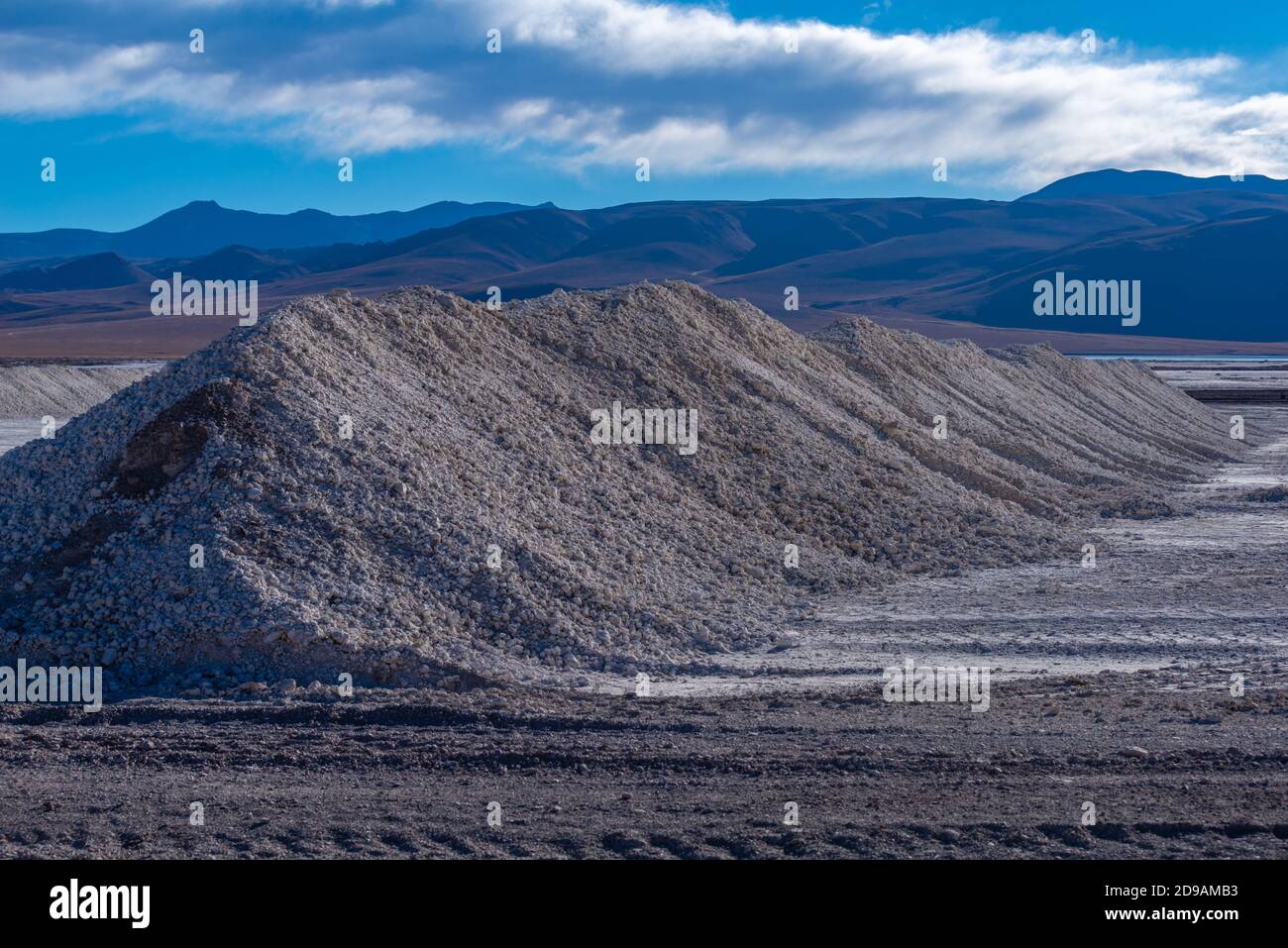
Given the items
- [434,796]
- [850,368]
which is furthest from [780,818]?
[850,368]

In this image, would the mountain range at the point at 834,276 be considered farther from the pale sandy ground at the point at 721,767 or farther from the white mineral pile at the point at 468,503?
the pale sandy ground at the point at 721,767

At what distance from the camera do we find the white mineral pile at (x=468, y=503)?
9.27 m

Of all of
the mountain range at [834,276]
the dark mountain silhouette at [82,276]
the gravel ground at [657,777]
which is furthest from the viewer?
the dark mountain silhouette at [82,276]

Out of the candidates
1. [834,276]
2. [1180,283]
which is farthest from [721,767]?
[834,276]

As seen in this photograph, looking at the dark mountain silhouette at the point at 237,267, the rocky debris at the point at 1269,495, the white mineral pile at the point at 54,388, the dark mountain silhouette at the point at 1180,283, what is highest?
the dark mountain silhouette at the point at 237,267

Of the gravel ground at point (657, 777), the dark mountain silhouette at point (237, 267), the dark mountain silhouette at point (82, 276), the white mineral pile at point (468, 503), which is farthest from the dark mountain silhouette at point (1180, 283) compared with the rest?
the gravel ground at point (657, 777)

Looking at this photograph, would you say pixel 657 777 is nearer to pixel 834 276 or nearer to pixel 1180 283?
pixel 1180 283

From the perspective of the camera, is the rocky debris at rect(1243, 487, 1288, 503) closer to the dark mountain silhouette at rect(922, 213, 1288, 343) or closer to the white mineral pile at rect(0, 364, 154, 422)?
the white mineral pile at rect(0, 364, 154, 422)

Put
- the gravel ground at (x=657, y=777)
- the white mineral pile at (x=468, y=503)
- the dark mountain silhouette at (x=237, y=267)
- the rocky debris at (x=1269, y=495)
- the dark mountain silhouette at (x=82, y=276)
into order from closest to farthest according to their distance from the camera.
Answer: the gravel ground at (x=657, y=777) < the white mineral pile at (x=468, y=503) < the rocky debris at (x=1269, y=495) < the dark mountain silhouette at (x=237, y=267) < the dark mountain silhouette at (x=82, y=276)

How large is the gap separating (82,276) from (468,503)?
198542mm

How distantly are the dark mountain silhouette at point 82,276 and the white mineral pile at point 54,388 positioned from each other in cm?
15221

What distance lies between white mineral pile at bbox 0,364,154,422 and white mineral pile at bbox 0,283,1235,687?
26618mm

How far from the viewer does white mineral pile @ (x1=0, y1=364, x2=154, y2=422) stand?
38594mm
